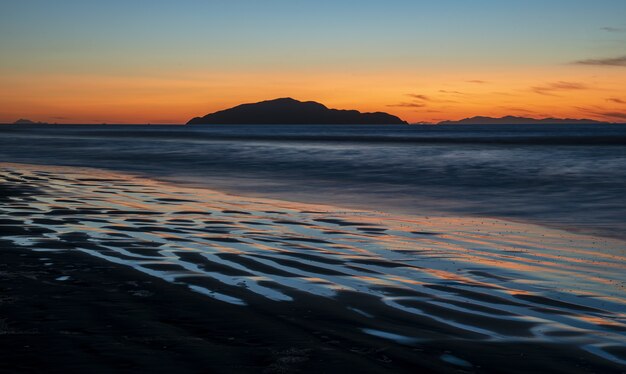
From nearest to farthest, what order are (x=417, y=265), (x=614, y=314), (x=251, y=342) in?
(x=251, y=342) < (x=614, y=314) < (x=417, y=265)

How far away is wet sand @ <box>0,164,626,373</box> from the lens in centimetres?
416

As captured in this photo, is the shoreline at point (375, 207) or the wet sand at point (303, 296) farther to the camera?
the shoreline at point (375, 207)

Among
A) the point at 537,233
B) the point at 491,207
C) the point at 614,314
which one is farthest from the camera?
the point at 491,207

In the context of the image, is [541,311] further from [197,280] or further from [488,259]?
[197,280]

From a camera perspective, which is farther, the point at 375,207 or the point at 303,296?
the point at 375,207

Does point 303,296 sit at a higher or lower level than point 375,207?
higher

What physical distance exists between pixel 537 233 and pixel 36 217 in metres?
7.34

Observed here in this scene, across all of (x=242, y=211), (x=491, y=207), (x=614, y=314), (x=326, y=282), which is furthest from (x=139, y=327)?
(x=491, y=207)

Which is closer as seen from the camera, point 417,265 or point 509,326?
point 509,326

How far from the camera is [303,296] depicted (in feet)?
19.2

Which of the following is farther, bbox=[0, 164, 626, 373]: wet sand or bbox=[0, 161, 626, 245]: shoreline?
bbox=[0, 161, 626, 245]: shoreline

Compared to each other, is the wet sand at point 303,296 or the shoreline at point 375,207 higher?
the wet sand at point 303,296

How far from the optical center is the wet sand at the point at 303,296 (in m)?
4.16

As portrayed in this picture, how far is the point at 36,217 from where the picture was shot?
1098 centimetres
